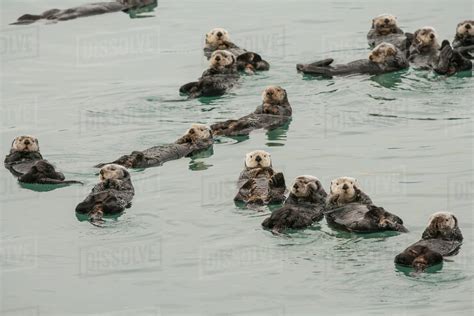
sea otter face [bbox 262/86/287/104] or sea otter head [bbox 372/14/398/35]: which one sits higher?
sea otter head [bbox 372/14/398/35]

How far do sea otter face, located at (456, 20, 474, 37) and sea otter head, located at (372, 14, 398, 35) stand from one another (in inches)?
53.5

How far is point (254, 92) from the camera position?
21.6 meters

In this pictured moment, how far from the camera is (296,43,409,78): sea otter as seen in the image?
22.0 m

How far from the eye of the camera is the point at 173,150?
1858 cm

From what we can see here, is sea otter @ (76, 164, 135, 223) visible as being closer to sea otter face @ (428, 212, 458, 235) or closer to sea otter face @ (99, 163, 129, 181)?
sea otter face @ (99, 163, 129, 181)

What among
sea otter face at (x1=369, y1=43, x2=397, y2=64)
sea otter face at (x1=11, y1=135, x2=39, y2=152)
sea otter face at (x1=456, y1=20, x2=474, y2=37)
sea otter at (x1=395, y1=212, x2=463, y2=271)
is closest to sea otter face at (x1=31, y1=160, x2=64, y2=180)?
sea otter face at (x1=11, y1=135, x2=39, y2=152)

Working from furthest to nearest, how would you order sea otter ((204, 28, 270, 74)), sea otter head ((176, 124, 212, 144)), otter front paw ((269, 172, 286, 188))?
sea otter ((204, 28, 270, 74)) → sea otter head ((176, 124, 212, 144)) → otter front paw ((269, 172, 286, 188))

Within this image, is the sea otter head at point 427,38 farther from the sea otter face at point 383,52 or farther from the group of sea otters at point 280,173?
the sea otter face at point 383,52

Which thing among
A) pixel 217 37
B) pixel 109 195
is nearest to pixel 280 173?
pixel 109 195

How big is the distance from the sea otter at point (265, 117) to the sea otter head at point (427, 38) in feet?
11.6

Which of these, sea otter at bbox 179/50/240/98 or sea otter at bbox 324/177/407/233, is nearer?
sea otter at bbox 324/177/407/233

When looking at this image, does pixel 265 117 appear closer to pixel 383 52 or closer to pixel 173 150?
pixel 173 150

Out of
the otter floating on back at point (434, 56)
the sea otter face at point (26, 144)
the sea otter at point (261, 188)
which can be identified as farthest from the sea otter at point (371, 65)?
the sea otter face at point (26, 144)

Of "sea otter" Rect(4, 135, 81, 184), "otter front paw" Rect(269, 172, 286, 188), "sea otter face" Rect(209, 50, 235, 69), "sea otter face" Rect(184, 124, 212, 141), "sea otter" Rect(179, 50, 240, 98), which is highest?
"sea otter face" Rect(209, 50, 235, 69)
